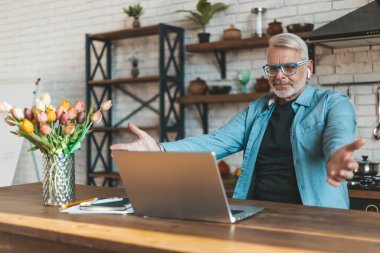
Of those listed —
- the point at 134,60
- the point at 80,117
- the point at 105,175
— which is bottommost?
the point at 105,175

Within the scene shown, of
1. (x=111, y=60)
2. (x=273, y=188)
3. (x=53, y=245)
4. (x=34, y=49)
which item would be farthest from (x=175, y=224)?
(x=34, y=49)

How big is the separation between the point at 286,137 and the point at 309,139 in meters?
0.17

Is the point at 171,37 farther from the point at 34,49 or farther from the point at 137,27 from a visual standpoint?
the point at 34,49

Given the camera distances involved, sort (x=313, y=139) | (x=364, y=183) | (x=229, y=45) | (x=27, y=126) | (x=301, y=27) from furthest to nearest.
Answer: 1. (x=229, y=45)
2. (x=301, y=27)
3. (x=364, y=183)
4. (x=313, y=139)
5. (x=27, y=126)

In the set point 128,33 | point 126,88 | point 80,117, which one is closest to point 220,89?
point 128,33

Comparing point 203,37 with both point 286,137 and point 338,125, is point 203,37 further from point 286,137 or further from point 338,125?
point 338,125

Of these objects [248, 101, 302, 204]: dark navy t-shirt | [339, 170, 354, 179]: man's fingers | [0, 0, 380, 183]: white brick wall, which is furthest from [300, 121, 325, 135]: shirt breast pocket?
[0, 0, 380, 183]: white brick wall

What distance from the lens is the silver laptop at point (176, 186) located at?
5.84ft

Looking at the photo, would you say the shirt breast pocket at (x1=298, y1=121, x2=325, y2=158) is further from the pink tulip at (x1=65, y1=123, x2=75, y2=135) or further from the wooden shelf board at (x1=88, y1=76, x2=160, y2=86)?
the wooden shelf board at (x1=88, y1=76, x2=160, y2=86)

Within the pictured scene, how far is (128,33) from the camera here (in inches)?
205

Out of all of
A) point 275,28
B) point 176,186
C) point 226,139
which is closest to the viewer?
point 176,186

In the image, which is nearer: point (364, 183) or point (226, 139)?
point (226, 139)

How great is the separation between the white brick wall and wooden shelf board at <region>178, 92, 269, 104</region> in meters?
0.26

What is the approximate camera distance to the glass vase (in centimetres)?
238
